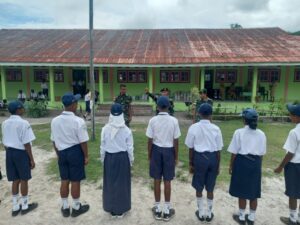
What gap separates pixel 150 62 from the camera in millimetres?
14008

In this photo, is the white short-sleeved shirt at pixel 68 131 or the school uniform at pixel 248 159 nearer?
the school uniform at pixel 248 159

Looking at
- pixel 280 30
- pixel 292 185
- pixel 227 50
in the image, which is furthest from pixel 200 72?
pixel 292 185

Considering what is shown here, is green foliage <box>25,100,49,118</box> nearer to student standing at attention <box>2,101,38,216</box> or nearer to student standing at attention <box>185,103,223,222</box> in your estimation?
student standing at attention <box>2,101,38,216</box>

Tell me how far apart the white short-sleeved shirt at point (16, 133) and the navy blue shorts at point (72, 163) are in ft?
1.82

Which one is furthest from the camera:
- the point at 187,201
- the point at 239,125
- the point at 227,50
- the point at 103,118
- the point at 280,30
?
the point at 280,30

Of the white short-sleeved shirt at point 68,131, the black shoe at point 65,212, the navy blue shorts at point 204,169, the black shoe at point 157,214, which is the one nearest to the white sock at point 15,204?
the black shoe at point 65,212

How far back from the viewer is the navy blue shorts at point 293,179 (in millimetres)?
3848

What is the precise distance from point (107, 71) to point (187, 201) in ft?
40.6

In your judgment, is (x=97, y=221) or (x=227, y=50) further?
(x=227, y=50)

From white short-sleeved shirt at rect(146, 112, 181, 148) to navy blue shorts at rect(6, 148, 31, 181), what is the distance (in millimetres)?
1897

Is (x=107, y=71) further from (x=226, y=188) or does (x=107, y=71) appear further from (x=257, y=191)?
(x=257, y=191)

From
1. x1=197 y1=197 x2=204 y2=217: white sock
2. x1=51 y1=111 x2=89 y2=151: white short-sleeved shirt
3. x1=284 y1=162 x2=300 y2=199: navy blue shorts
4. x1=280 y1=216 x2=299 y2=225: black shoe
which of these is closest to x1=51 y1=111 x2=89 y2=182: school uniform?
x1=51 y1=111 x2=89 y2=151: white short-sleeved shirt

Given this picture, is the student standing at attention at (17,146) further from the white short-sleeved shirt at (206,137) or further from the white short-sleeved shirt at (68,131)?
the white short-sleeved shirt at (206,137)

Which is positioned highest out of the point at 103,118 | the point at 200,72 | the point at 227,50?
the point at 227,50
